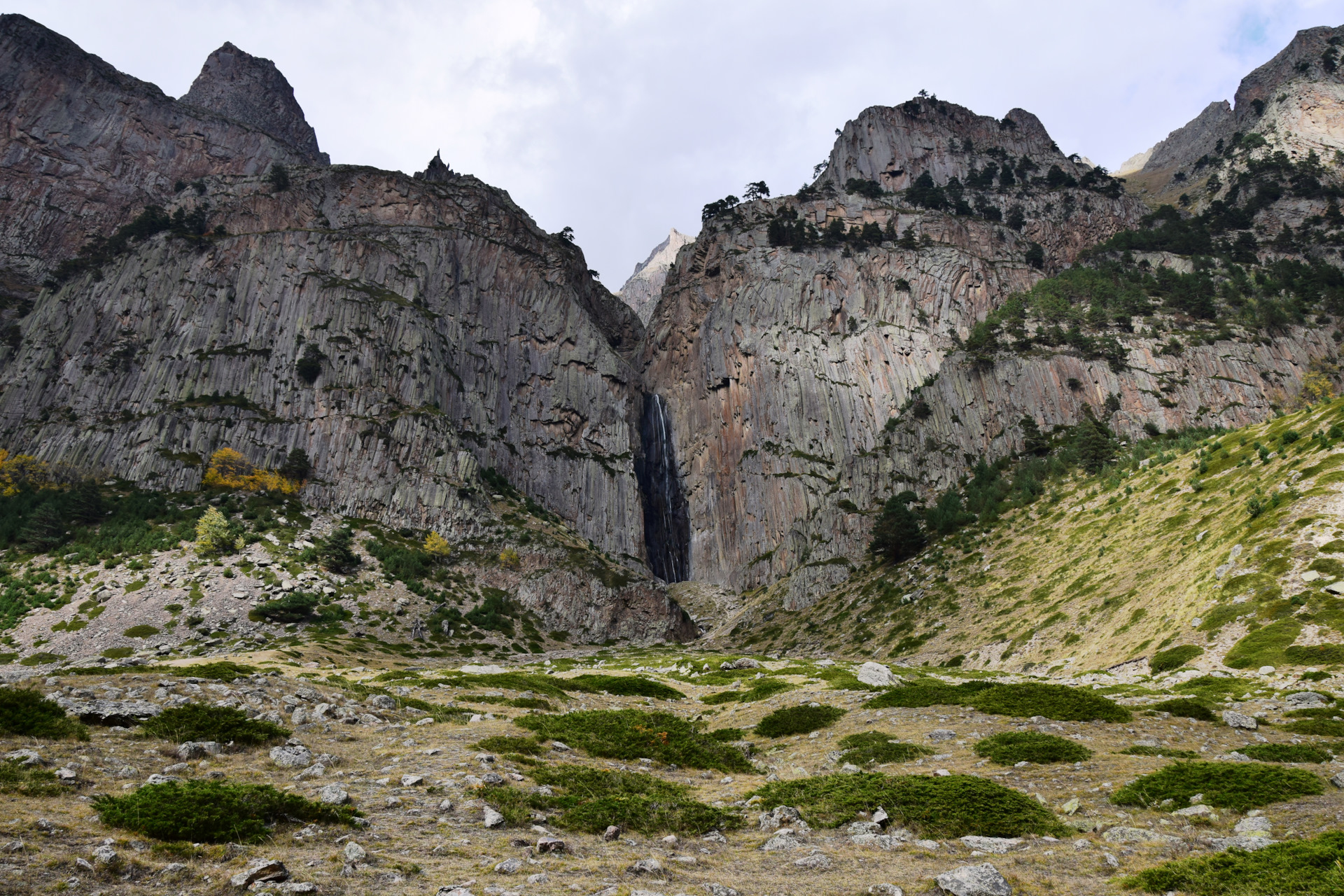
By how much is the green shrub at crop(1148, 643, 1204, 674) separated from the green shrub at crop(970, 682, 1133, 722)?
1205 cm

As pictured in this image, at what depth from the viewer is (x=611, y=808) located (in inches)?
526

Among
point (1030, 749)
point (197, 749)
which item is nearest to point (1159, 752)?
point (1030, 749)

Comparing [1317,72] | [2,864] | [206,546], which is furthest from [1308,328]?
[206,546]

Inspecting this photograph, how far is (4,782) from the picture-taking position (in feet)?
34.8

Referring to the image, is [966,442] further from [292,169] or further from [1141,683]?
[292,169]

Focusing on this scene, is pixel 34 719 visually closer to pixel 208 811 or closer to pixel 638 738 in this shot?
pixel 208 811

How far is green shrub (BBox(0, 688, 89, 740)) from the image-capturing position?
13578mm

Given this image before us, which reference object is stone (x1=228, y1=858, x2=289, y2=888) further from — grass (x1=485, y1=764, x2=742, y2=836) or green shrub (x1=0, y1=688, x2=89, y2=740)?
green shrub (x1=0, y1=688, x2=89, y2=740)

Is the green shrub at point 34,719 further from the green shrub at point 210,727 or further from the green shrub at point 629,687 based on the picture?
the green shrub at point 629,687

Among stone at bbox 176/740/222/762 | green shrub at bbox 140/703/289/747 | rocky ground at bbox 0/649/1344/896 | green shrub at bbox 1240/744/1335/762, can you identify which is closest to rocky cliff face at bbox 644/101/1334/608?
rocky ground at bbox 0/649/1344/896

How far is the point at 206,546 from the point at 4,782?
74.5 meters

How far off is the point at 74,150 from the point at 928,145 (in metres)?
190

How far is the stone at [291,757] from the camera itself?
1514 centimetres

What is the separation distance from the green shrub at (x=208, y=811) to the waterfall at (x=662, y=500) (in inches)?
4594
